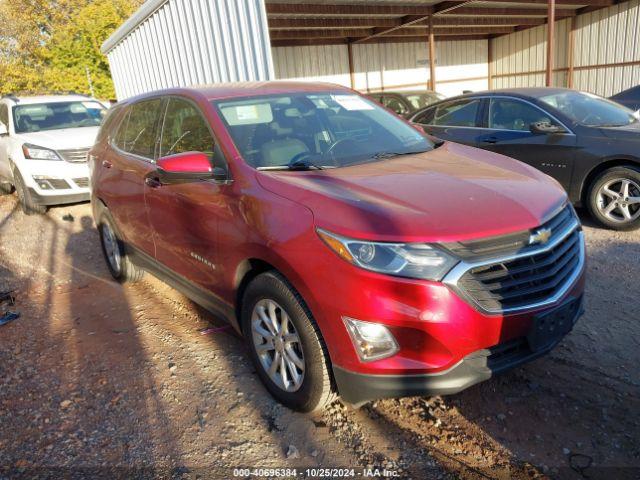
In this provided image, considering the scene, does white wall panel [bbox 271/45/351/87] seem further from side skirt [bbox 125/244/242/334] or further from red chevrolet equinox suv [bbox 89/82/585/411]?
red chevrolet equinox suv [bbox 89/82/585/411]

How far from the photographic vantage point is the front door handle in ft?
11.7

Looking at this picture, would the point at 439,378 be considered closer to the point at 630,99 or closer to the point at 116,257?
the point at 116,257

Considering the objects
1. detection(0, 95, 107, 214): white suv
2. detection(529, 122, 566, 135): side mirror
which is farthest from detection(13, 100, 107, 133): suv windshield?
detection(529, 122, 566, 135): side mirror

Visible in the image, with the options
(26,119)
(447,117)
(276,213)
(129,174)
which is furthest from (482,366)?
(26,119)

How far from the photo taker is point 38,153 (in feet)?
25.2

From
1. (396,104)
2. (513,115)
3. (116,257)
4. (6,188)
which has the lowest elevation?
(6,188)

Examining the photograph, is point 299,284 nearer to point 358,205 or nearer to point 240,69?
point 358,205

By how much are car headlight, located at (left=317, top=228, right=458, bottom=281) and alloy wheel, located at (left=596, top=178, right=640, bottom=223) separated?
398 centimetres

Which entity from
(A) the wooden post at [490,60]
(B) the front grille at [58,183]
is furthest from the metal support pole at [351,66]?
(B) the front grille at [58,183]

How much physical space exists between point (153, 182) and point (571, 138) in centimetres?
438

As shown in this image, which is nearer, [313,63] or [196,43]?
[196,43]

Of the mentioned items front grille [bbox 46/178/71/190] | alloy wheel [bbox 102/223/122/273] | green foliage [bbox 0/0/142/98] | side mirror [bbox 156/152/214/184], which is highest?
green foliage [bbox 0/0/142/98]

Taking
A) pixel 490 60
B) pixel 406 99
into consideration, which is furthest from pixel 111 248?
pixel 490 60

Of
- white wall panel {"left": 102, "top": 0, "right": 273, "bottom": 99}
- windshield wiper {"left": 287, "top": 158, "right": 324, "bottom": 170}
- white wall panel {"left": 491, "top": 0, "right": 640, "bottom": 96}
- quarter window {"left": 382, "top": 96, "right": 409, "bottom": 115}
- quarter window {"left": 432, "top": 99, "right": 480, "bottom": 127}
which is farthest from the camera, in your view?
white wall panel {"left": 491, "top": 0, "right": 640, "bottom": 96}
